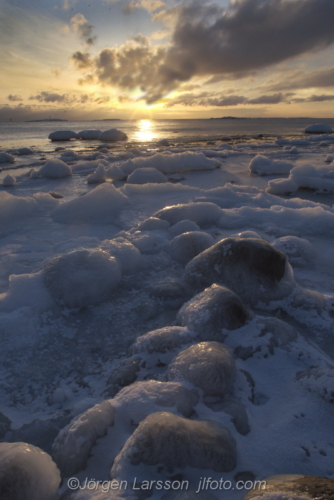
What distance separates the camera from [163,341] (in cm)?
178

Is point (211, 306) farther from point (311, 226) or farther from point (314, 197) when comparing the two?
point (314, 197)

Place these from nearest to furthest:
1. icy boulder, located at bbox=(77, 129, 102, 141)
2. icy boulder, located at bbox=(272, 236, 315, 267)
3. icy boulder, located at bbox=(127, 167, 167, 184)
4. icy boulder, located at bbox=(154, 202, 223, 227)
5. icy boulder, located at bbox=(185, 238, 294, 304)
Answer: icy boulder, located at bbox=(185, 238, 294, 304) → icy boulder, located at bbox=(272, 236, 315, 267) → icy boulder, located at bbox=(154, 202, 223, 227) → icy boulder, located at bbox=(127, 167, 167, 184) → icy boulder, located at bbox=(77, 129, 102, 141)

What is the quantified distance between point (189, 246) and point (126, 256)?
661 mm

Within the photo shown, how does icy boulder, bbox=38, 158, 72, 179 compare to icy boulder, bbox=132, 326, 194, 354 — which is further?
icy boulder, bbox=38, 158, 72, 179

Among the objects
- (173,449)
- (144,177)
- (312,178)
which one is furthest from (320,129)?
(173,449)

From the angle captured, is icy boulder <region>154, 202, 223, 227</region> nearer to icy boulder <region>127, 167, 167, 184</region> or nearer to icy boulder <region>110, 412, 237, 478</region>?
icy boulder <region>110, 412, 237, 478</region>

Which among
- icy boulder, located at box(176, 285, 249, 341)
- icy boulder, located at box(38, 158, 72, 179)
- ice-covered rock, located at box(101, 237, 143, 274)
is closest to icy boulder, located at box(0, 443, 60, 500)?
icy boulder, located at box(176, 285, 249, 341)

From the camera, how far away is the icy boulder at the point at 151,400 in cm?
134

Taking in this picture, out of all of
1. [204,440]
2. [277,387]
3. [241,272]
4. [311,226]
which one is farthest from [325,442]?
[311,226]

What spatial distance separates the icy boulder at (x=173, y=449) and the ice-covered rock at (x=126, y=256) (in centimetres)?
174

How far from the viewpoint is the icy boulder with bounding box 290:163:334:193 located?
6.73 m

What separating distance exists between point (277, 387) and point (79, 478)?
1.00m

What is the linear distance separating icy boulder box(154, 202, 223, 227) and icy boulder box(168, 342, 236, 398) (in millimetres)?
2587

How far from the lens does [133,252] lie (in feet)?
9.64
